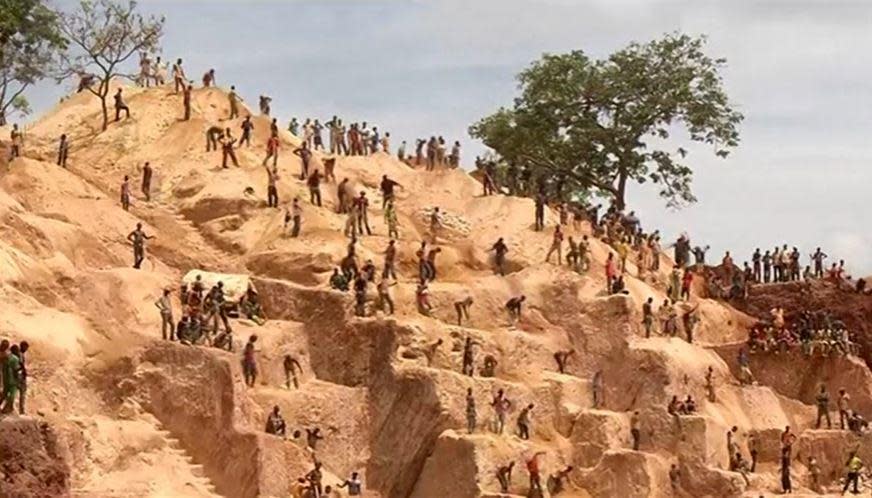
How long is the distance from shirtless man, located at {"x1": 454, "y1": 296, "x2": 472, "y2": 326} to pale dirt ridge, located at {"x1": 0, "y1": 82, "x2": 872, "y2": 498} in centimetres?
24

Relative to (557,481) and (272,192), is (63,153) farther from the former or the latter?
(557,481)

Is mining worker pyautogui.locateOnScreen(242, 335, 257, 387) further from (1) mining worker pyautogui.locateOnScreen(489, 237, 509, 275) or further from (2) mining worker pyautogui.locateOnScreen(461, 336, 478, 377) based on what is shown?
(1) mining worker pyautogui.locateOnScreen(489, 237, 509, 275)

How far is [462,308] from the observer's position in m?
A: 47.7

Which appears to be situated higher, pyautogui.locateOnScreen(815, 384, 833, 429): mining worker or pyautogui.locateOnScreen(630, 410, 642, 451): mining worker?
pyautogui.locateOnScreen(815, 384, 833, 429): mining worker

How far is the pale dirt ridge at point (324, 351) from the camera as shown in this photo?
38375mm

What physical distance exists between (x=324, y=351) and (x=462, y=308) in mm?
4694

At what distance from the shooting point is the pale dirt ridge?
38.4 metres

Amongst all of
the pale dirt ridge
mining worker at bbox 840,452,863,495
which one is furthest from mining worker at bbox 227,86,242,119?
mining worker at bbox 840,452,863,495

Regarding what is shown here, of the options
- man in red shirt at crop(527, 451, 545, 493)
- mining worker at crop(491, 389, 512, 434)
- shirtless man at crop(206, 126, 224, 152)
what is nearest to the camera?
man in red shirt at crop(527, 451, 545, 493)

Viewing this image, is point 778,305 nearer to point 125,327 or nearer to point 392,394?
point 392,394

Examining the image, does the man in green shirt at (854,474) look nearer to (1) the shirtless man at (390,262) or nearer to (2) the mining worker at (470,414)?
(2) the mining worker at (470,414)

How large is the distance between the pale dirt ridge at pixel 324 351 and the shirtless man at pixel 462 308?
0.77 feet

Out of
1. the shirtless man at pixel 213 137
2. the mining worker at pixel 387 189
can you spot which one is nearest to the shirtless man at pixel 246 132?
the shirtless man at pixel 213 137

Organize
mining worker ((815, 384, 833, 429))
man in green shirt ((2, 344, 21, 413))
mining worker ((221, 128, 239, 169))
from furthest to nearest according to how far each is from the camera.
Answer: mining worker ((221, 128, 239, 169)), mining worker ((815, 384, 833, 429)), man in green shirt ((2, 344, 21, 413))
